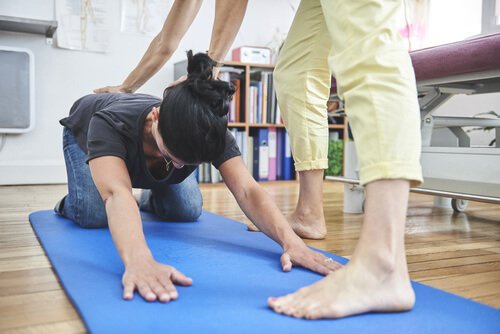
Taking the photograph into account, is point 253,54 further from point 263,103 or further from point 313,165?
point 313,165

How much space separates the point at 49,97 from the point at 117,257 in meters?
2.35

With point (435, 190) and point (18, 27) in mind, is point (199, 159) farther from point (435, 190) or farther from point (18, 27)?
point (18, 27)

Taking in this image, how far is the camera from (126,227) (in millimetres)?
968

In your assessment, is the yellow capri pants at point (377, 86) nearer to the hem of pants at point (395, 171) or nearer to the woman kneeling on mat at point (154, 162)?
the hem of pants at point (395, 171)

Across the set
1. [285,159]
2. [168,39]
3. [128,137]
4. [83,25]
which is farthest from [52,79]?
[128,137]

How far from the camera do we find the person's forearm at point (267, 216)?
1.13m

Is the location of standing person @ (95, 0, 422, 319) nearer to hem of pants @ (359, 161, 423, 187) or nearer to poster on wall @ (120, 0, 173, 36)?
hem of pants @ (359, 161, 423, 187)

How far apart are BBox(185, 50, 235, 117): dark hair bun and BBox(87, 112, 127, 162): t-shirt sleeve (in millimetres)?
247

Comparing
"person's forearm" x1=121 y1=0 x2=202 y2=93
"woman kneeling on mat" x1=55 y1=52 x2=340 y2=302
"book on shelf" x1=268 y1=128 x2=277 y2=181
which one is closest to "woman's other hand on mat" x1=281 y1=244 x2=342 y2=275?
"woman kneeling on mat" x1=55 y1=52 x2=340 y2=302

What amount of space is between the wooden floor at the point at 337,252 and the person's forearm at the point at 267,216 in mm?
227

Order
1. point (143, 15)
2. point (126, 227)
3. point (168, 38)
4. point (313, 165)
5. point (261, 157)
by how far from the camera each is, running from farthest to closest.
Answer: point (261, 157) → point (143, 15) → point (168, 38) → point (313, 165) → point (126, 227)

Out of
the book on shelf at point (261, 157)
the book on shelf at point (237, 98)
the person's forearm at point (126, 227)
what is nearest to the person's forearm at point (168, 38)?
the person's forearm at point (126, 227)

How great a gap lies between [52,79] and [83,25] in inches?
15.8

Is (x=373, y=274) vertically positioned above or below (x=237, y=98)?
below
